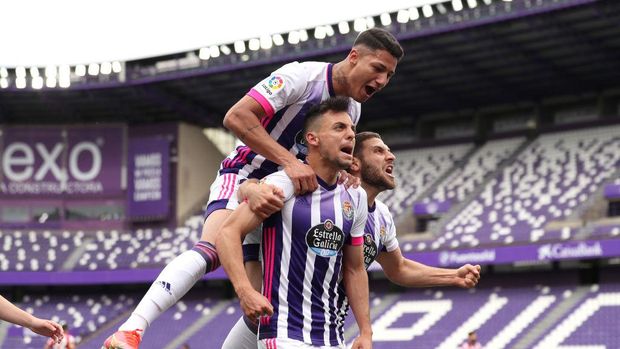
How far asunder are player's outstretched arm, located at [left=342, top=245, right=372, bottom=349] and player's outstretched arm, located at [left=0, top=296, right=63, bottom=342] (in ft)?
7.21

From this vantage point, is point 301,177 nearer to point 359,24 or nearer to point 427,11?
point 427,11

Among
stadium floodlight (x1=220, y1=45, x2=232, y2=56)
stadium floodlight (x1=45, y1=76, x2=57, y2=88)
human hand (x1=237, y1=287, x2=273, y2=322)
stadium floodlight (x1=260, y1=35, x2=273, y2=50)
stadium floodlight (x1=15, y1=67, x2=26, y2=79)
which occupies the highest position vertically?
stadium floodlight (x1=15, y1=67, x2=26, y2=79)

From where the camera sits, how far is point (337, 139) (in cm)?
632

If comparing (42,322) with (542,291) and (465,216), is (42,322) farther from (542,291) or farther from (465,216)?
(465,216)

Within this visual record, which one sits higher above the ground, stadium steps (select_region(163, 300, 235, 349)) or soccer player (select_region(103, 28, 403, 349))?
stadium steps (select_region(163, 300, 235, 349))

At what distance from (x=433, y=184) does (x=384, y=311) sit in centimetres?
718

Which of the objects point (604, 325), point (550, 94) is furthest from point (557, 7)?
point (604, 325)

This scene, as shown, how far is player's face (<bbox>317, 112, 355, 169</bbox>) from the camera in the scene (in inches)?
249

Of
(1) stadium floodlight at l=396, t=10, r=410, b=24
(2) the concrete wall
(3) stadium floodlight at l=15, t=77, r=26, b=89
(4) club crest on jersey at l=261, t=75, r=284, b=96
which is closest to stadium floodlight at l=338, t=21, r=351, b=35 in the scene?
(1) stadium floodlight at l=396, t=10, r=410, b=24

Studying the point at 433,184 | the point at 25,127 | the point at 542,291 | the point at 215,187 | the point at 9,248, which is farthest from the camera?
the point at 25,127

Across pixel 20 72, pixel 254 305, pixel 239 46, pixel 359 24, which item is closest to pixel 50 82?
pixel 20 72

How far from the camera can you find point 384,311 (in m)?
31.3

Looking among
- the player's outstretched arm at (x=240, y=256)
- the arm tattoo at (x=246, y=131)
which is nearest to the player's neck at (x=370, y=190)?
the arm tattoo at (x=246, y=131)

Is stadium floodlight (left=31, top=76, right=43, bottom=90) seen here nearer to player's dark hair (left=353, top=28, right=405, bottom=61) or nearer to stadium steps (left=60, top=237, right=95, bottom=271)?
stadium steps (left=60, top=237, right=95, bottom=271)
